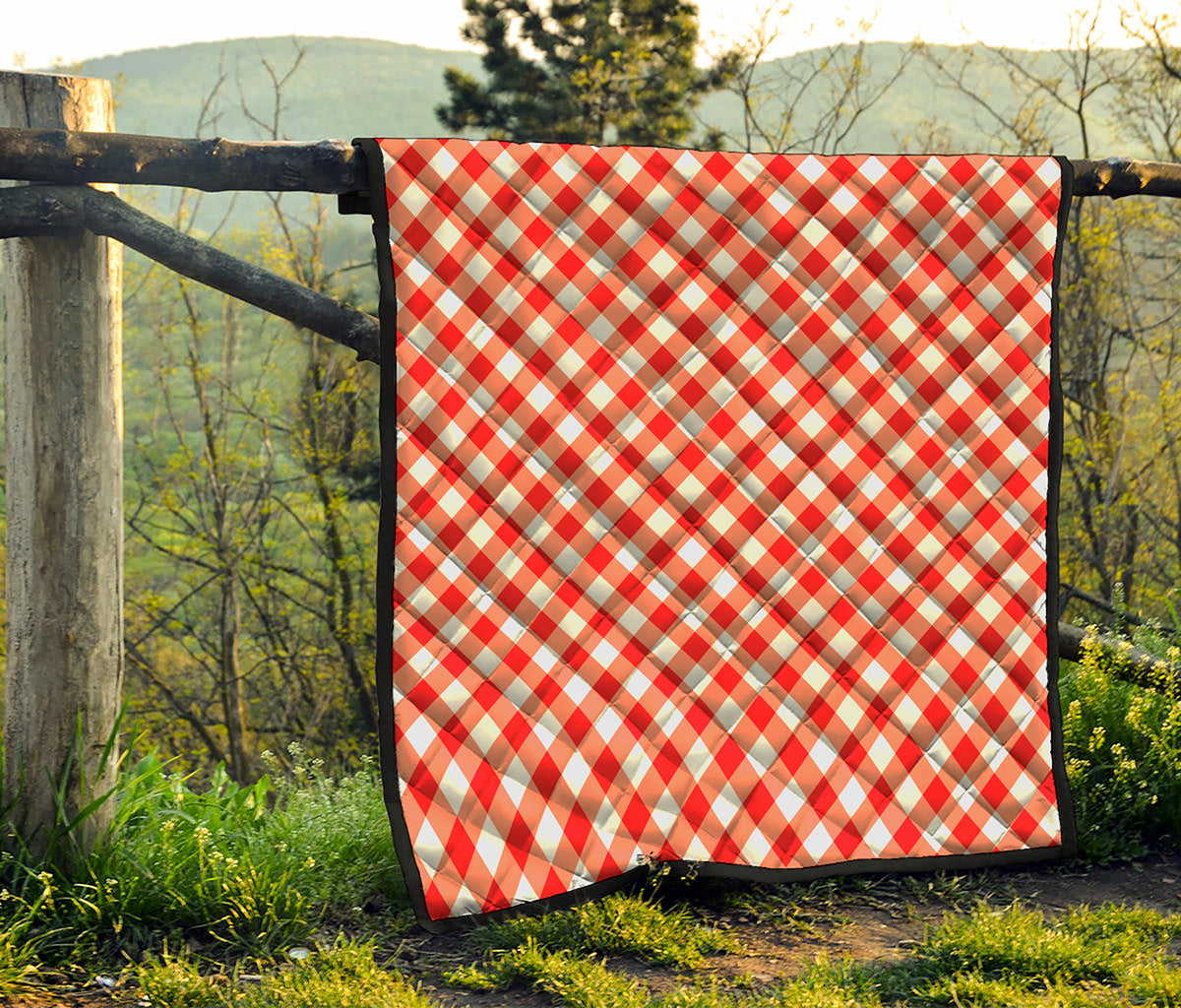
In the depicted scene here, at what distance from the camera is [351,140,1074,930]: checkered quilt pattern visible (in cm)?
199

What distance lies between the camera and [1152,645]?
9.27ft

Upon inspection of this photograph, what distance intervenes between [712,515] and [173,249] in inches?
48.2

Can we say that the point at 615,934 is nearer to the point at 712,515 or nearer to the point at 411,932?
the point at 411,932

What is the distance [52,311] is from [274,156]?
21.1 inches

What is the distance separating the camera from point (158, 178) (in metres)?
→ 1.95

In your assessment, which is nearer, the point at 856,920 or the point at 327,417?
the point at 856,920

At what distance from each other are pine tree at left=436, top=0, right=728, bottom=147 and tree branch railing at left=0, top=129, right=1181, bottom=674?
9420 millimetres

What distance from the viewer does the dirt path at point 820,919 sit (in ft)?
6.05

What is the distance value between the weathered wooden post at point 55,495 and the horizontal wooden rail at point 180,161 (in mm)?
176

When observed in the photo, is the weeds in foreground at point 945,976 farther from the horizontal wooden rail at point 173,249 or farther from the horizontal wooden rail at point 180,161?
the horizontal wooden rail at point 180,161

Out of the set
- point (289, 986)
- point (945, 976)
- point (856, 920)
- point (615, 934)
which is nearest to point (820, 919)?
point (856, 920)

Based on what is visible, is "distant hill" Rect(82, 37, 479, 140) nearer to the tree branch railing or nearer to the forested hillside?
the forested hillside

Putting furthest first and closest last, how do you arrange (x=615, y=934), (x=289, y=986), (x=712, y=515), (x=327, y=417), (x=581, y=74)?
(x=327, y=417)
(x=581, y=74)
(x=712, y=515)
(x=615, y=934)
(x=289, y=986)

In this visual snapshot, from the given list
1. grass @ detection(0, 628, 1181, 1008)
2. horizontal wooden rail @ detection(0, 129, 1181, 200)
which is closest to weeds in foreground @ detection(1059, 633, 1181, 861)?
grass @ detection(0, 628, 1181, 1008)
